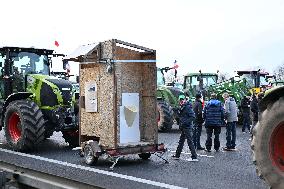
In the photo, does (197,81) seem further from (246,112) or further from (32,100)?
(32,100)

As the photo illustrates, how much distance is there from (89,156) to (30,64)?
14.6ft

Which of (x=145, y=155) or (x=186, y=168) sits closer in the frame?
(x=186, y=168)

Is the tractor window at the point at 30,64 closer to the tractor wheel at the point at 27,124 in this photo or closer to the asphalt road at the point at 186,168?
the tractor wheel at the point at 27,124

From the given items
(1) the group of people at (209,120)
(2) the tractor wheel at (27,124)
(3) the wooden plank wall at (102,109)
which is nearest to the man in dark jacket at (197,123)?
(1) the group of people at (209,120)

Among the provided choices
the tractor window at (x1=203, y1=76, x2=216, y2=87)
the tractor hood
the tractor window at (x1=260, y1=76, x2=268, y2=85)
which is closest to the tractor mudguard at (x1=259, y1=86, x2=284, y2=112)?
the tractor hood

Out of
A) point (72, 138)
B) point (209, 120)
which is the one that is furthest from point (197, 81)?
point (72, 138)

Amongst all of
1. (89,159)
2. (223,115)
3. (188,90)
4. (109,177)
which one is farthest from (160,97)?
(109,177)

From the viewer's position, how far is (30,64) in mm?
12680

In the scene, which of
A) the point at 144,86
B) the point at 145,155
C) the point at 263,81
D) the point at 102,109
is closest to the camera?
the point at 102,109

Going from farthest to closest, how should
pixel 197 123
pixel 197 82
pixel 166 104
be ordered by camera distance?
pixel 197 82
pixel 166 104
pixel 197 123

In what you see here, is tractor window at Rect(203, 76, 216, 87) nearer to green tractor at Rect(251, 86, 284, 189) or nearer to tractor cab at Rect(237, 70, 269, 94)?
tractor cab at Rect(237, 70, 269, 94)

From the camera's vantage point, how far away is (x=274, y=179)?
508 centimetres

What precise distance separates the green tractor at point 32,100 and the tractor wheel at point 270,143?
6.85 meters

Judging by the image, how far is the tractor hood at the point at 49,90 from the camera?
11742 mm
